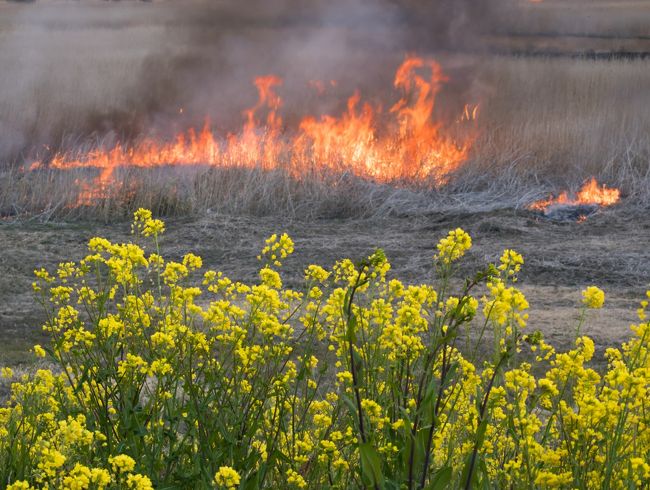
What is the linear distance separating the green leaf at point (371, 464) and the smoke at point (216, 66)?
43.1ft

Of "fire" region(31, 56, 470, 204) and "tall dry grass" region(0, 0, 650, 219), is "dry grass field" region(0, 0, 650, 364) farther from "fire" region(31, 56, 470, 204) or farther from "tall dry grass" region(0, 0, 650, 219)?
"fire" region(31, 56, 470, 204)

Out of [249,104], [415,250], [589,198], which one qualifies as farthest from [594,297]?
[249,104]

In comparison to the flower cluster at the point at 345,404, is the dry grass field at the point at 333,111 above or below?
below

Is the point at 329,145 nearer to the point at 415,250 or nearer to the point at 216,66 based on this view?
the point at 216,66

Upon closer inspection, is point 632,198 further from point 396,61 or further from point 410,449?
point 410,449

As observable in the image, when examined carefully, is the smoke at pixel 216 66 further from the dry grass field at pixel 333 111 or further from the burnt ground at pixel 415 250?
the burnt ground at pixel 415 250

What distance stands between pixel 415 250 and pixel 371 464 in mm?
7811

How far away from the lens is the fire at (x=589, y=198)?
12633 millimetres

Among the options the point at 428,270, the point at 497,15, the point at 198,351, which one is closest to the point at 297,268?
the point at 428,270

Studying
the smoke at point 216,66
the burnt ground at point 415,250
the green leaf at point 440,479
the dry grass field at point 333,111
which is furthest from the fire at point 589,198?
the green leaf at point 440,479

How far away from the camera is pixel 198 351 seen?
3793 mm

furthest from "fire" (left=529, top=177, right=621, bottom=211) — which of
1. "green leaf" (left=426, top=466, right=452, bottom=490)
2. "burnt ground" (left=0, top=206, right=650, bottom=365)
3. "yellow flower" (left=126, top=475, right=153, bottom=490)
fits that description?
"yellow flower" (left=126, top=475, right=153, bottom=490)

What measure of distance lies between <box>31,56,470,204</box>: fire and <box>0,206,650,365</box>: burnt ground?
57.0 inches

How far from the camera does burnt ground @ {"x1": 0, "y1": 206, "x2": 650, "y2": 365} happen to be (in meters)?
8.20
